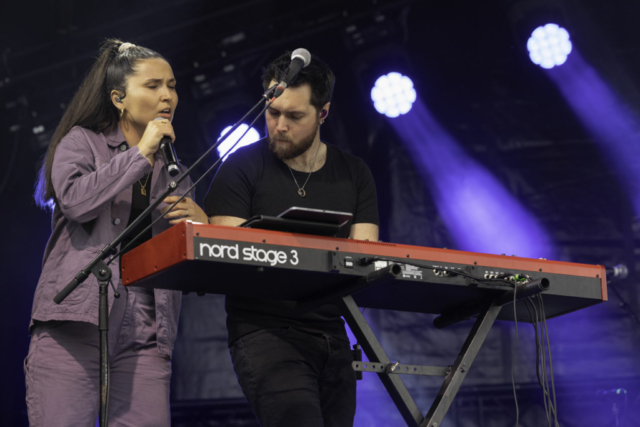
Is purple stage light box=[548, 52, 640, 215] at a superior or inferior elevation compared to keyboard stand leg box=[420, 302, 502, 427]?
superior

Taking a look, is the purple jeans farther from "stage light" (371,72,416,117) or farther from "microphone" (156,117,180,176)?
"stage light" (371,72,416,117)

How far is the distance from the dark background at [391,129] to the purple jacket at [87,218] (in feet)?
8.26

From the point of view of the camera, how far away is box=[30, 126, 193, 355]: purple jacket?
6.90ft

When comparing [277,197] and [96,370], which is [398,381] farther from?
[96,370]

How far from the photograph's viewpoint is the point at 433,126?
17.2 feet

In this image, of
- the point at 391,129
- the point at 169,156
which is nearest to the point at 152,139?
the point at 169,156

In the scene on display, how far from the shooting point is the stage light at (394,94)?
5230 millimetres

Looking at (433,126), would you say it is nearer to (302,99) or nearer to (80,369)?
(302,99)

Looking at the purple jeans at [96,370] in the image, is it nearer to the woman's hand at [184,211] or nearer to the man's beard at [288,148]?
the woman's hand at [184,211]

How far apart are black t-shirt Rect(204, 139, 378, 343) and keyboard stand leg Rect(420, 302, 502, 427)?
45cm

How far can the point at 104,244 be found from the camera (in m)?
2.23

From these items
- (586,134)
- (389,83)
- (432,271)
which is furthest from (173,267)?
(586,134)

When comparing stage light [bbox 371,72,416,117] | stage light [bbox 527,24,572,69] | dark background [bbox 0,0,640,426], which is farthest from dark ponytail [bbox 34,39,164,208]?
stage light [bbox 527,24,572,69]

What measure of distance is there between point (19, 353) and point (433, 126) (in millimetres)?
3226
